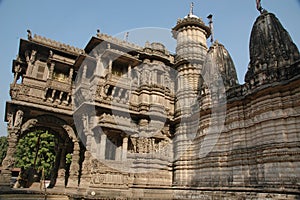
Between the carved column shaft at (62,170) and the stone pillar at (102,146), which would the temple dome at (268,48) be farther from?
the carved column shaft at (62,170)

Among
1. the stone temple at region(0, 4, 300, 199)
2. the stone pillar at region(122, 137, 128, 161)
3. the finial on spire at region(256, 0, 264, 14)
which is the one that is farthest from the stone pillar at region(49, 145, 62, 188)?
the finial on spire at region(256, 0, 264, 14)

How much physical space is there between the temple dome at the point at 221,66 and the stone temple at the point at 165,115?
0.09 meters

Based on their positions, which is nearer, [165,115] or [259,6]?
[259,6]

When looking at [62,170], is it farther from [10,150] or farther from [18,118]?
[18,118]

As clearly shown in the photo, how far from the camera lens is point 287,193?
32.3 ft

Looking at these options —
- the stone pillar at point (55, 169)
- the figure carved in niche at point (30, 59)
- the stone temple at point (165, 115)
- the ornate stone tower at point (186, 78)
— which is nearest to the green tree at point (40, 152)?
the stone pillar at point (55, 169)

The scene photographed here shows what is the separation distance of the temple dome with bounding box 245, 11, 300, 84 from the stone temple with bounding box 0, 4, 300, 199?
6cm

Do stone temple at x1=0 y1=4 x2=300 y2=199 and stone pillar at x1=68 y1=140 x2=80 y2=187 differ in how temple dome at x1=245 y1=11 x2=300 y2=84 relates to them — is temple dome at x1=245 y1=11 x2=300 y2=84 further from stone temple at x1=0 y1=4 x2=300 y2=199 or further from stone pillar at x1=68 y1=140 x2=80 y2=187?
stone pillar at x1=68 y1=140 x2=80 y2=187

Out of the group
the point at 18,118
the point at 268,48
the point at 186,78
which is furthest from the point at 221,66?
the point at 18,118

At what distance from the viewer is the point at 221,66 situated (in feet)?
57.4

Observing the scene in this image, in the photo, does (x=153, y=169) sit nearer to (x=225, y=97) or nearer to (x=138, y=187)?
(x=138, y=187)

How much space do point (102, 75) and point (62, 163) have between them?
360 inches

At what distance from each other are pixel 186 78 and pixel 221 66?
12.9ft

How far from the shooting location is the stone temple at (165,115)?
11.8 metres
